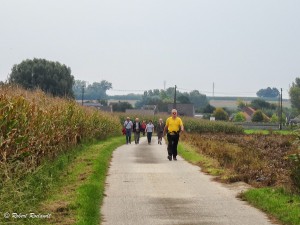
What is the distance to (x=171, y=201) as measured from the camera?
543 inches

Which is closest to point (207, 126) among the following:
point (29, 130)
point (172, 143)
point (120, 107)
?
point (172, 143)

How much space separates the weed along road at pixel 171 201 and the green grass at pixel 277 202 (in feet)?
0.70

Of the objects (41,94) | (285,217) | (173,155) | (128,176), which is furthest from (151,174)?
(285,217)

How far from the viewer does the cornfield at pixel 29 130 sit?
13.2 meters

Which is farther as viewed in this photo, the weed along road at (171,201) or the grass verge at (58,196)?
the weed along road at (171,201)

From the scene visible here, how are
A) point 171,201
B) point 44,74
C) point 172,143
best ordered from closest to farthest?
point 171,201 < point 172,143 < point 44,74

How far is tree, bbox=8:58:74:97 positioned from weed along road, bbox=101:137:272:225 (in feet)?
202

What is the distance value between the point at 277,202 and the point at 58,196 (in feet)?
13.9

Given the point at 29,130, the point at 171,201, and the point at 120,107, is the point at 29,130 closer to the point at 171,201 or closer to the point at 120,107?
the point at 171,201

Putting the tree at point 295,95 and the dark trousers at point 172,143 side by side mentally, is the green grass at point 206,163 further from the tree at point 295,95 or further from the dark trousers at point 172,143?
the tree at point 295,95

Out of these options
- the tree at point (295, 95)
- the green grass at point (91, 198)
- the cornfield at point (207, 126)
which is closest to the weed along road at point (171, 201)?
the green grass at point (91, 198)

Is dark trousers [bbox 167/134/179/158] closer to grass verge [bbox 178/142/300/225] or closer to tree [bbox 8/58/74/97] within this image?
grass verge [bbox 178/142/300/225]

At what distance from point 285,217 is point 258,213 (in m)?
0.82

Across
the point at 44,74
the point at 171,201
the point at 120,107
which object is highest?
the point at 44,74
